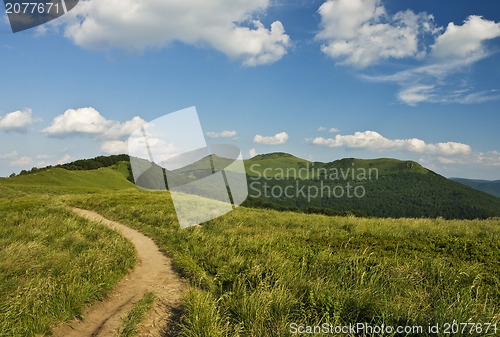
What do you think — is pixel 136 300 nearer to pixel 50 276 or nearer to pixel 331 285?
pixel 50 276

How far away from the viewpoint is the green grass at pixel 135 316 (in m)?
4.67

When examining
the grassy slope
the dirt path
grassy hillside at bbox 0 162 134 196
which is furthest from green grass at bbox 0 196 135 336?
grassy hillside at bbox 0 162 134 196

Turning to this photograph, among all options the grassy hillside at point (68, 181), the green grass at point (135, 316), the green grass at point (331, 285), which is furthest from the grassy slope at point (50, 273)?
the grassy hillside at point (68, 181)

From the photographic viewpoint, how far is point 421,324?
4.20m

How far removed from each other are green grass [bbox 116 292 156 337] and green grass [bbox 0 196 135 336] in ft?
3.35

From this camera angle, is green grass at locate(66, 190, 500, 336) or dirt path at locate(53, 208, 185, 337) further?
dirt path at locate(53, 208, 185, 337)

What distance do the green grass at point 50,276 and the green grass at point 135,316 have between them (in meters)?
1.02

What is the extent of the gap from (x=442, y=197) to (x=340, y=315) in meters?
228

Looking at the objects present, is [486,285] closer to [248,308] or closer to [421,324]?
[421,324]

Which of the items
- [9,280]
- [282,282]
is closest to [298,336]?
[282,282]

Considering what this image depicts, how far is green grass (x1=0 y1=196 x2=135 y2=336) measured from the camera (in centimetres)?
468

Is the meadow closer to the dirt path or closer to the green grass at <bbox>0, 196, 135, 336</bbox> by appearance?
the green grass at <bbox>0, 196, 135, 336</bbox>

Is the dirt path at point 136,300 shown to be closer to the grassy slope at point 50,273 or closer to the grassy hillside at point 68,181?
the grassy slope at point 50,273

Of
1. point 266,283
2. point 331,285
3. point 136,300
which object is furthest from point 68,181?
point 331,285
